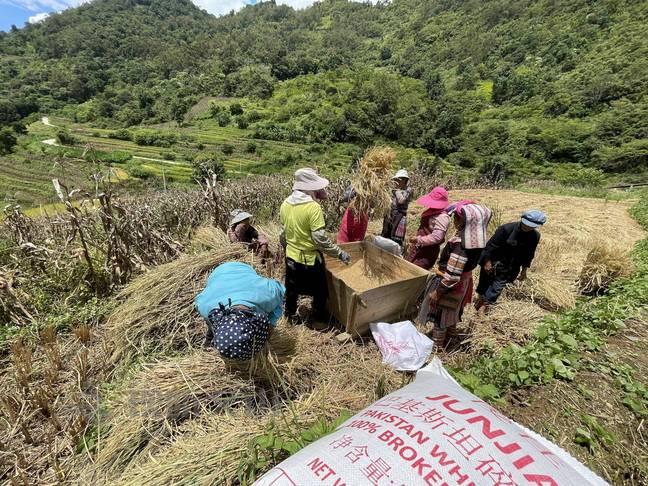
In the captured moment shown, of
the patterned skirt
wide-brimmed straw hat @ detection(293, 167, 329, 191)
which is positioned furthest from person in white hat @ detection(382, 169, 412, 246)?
the patterned skirt

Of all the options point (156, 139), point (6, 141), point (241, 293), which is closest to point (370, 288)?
point (241, 293)

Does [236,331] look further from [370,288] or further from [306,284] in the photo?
[370,288]

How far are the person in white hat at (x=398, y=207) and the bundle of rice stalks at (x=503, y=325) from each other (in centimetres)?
127

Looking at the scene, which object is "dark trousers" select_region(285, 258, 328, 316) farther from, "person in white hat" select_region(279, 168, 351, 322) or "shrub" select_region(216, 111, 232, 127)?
"shrub" select_region(216, 111, 232, 127)

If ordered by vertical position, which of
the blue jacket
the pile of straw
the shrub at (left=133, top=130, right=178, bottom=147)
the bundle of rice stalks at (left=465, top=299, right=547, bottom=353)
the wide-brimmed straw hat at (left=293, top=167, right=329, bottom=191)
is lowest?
the shrub at (left=133, top=130, right=178, bottom=147)

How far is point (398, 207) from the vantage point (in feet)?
12.3

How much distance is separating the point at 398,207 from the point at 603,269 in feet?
9.01

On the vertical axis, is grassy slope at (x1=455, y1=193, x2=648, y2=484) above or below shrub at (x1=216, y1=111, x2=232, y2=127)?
below

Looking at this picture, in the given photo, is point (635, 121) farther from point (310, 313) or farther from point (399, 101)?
point (310, 313)

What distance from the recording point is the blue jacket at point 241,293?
2053mm

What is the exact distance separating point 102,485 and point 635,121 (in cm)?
4914

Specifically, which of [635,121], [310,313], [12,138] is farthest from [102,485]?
[12,138]

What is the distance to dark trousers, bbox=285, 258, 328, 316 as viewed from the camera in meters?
2.88

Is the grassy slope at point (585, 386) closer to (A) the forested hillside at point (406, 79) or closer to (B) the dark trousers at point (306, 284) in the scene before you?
(B) the dark trousers at point (306, 284)
